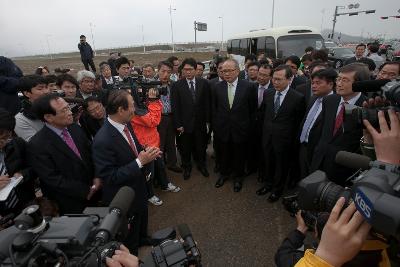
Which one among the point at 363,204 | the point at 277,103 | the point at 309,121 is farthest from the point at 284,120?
the point at 363,204

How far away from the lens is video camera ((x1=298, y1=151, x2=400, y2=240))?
815 millimetres

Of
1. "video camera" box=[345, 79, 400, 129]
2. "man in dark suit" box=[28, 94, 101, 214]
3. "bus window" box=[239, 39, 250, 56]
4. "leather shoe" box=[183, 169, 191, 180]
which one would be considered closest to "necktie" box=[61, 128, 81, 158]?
"man in dark suit" box=[28, 94, 101, 214]

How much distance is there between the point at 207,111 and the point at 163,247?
3.78m

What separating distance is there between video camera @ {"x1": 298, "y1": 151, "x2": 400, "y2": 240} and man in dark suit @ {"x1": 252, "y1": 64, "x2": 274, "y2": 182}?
339 cm

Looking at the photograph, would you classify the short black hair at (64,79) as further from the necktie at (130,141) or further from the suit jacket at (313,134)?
the suit jacket at (313,134)

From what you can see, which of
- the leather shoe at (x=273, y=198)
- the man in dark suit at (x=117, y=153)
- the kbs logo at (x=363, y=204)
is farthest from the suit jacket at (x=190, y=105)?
the kbs logo at (x=363, y=204)

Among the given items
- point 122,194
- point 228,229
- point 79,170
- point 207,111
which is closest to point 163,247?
point 122,194

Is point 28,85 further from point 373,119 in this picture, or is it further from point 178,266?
point 373,119

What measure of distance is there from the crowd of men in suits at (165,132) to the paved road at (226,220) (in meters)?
0.19

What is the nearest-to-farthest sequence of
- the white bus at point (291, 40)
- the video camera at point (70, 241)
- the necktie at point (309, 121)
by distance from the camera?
the video camera at point (70, 241), the necktie at point (309, 121), the white bus at point (291, 40)

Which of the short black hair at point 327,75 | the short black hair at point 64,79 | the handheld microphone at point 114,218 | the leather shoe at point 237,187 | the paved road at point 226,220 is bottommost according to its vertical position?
the paved road at point 226,220

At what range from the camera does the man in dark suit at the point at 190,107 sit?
495cm

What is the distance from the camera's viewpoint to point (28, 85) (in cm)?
348

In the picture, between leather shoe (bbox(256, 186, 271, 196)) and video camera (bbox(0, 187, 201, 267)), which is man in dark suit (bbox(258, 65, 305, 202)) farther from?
video camera (bbox(0, 187, 201, 267))
